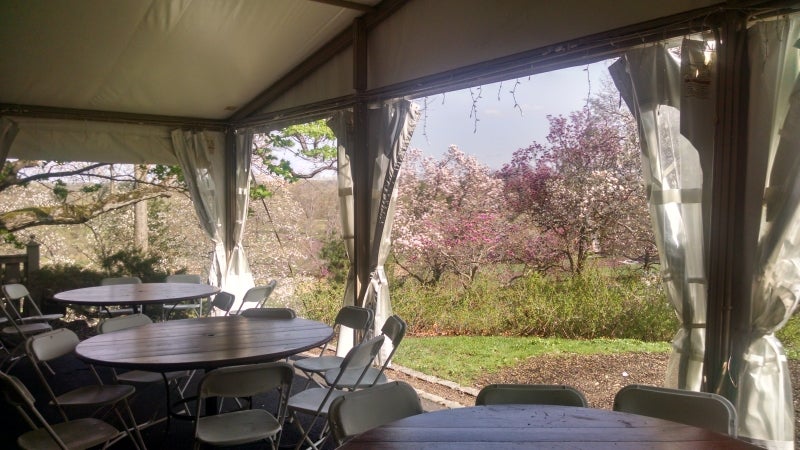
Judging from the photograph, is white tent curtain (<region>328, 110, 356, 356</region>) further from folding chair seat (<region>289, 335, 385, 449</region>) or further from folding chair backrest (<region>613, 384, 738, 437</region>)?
folding chair backrest (<region>613, 384, 738, 437</region>)

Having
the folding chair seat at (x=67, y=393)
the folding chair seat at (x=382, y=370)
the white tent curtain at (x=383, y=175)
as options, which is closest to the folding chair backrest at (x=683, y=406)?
the folding chair seat at (x=382, y=370)

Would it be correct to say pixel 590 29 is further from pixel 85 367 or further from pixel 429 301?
pixel 85 367

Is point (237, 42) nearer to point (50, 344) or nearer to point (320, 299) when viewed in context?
point (50, 344)

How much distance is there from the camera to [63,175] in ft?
27.2

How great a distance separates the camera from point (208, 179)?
7.02m

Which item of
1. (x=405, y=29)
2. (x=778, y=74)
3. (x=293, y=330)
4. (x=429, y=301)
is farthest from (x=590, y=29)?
(x=429, y=301)

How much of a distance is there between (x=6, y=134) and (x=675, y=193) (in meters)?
6.41

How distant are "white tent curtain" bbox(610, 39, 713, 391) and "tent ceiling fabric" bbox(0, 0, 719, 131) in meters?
0.33

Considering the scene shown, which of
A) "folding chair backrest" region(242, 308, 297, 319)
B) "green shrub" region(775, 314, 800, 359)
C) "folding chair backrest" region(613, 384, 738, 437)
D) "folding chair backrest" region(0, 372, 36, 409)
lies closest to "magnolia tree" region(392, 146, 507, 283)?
"green shrub" region(775, 314, 800, 359)

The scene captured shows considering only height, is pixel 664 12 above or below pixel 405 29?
below

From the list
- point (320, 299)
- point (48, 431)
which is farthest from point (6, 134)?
point (48, 431)

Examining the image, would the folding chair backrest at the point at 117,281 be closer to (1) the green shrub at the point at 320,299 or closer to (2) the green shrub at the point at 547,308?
(1) the green shrub at the point at 320,299

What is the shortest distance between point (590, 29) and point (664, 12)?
437 mm

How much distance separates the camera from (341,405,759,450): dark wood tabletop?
156cm
